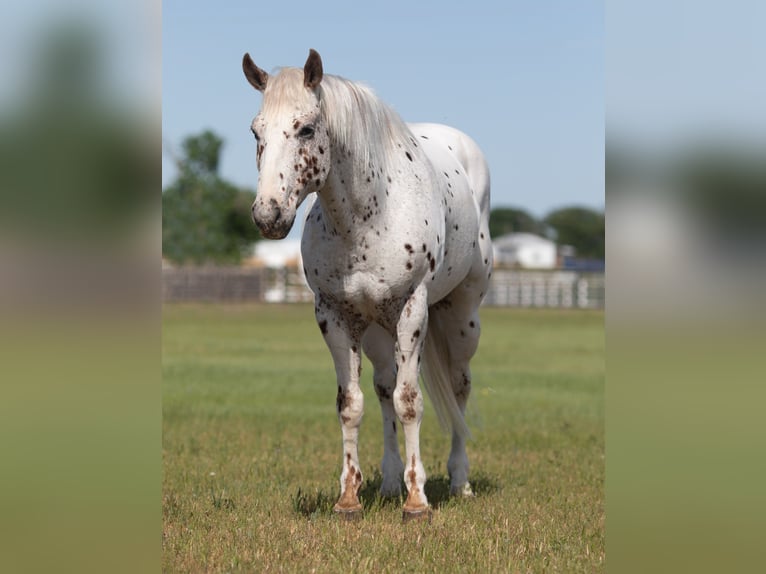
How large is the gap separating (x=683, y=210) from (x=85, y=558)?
5.52 ft

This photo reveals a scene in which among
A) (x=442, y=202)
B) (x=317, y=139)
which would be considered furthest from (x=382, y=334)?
(x=317, y=139)

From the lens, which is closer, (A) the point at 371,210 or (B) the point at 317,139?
(B) the point at 317,139

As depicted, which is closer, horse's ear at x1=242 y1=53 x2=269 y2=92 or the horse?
the horse

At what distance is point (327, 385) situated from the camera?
648 inches

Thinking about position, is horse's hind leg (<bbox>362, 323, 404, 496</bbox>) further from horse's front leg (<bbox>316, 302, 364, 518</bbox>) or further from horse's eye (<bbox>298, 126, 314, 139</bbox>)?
horse's eye (<bbox>298, 126, 314, 139</bbox>)

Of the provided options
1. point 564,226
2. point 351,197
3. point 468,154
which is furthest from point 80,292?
point 564,226

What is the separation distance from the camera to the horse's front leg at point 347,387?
18.7 feet

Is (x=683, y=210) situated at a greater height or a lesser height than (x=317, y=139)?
lesser

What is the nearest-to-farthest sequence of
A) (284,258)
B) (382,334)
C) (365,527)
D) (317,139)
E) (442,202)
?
(317,139) < (365,527) < (442,202) < (382,334) < (284,258)

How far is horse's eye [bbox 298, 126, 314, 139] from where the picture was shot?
482 cm

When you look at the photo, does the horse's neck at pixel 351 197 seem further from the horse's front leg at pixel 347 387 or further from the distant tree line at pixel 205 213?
the distant tree line at pixel 205 213

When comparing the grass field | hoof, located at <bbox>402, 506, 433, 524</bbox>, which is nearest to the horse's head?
the grass field

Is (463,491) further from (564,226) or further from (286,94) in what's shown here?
(564,226)

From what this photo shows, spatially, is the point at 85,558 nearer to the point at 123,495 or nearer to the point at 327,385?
the point at 123,495
